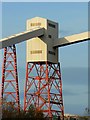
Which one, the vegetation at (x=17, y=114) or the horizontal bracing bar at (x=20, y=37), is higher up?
the horizontal bracing bar at (x=20, y=37)

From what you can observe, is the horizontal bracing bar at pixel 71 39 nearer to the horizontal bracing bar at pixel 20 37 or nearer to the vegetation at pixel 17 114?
→ the horizontal bracing bar at pixel 20 37

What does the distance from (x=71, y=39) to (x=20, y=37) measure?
7.02 m

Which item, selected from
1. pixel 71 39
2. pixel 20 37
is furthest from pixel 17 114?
pixel 71 39

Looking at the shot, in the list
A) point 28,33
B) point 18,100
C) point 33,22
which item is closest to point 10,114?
point 18,100

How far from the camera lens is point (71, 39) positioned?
53312 mm

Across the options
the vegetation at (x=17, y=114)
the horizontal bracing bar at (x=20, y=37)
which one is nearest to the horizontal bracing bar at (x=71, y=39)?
the horizontal bracing bar at (x=20, y=37)

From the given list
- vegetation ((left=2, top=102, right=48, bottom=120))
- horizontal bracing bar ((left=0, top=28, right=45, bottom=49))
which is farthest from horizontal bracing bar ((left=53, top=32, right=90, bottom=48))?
vegetation ((left=2, top=102, right=48, bottom=120))

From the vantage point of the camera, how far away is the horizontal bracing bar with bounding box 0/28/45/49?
4806cm

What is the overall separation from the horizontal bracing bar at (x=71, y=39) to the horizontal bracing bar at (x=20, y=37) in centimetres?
249

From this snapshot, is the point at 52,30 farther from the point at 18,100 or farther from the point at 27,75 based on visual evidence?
the point at 18,100

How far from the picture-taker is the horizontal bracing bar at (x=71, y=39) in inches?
2059

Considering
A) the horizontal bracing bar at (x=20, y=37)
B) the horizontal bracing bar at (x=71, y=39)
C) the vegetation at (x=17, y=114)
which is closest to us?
the vegetation at (x=17, y=114)

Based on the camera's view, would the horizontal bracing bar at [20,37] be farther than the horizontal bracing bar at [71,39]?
No

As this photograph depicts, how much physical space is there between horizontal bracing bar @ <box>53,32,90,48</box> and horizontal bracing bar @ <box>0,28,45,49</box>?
2.49 metres
